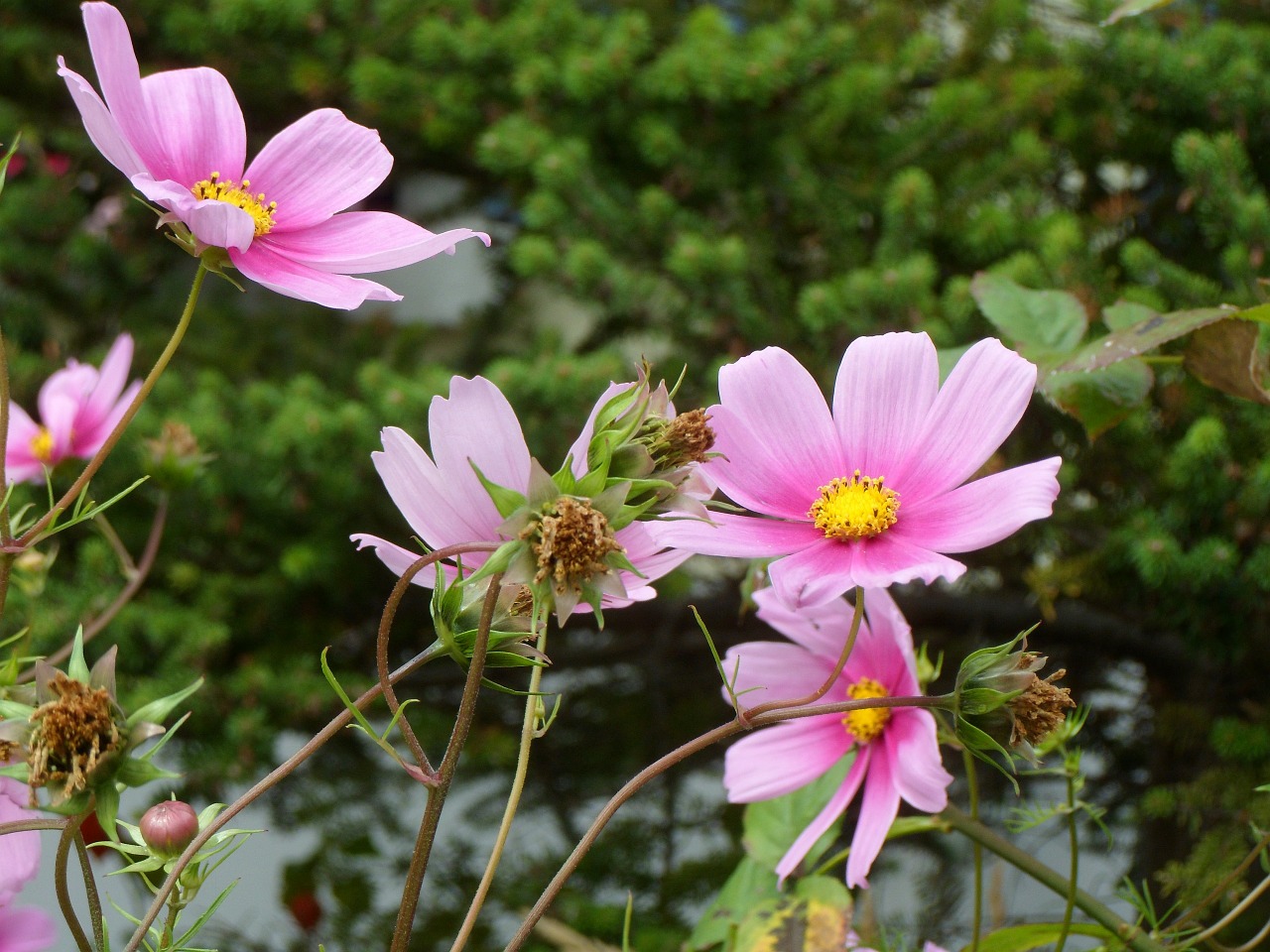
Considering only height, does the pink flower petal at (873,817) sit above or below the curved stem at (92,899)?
below

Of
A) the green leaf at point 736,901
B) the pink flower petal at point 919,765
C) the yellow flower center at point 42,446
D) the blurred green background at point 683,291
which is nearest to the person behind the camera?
the pink flower petal at point 919,765

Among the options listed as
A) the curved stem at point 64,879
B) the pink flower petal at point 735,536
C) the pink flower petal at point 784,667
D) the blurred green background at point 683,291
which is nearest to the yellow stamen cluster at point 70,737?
the curved stem at point 64,879

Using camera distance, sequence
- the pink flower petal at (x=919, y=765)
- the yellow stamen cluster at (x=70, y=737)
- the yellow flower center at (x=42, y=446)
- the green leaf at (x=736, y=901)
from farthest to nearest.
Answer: the yellow flower center at (x=42, y=446), the green leaf at (x=736, y=901), the pink flower petal at (x=919, y=765), the yellow stamen cluster at (x=70, y=737)

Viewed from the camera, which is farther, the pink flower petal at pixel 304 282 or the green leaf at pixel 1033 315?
the green leaf at pixel 1033 315

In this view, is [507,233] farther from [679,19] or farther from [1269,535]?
[1269,535]

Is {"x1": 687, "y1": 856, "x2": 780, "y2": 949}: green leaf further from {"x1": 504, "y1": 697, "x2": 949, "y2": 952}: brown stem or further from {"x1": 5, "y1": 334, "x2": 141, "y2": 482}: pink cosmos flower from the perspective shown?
{"x1": 5, "y1": 334, "x2": 141, "y2": 482}: pink cosmos flower

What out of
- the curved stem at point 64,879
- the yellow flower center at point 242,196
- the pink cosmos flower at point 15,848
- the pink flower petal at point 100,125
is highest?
the pink flower petal at point 100,125

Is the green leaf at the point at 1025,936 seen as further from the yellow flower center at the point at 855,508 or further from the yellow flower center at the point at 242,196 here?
the yellow flower center at the point at 242,196

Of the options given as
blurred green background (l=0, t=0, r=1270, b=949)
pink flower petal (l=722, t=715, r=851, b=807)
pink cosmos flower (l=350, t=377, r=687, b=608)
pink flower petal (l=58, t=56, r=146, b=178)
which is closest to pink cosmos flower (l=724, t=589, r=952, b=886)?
pink flower petal (l=722, t=715, r=851, b=807)
